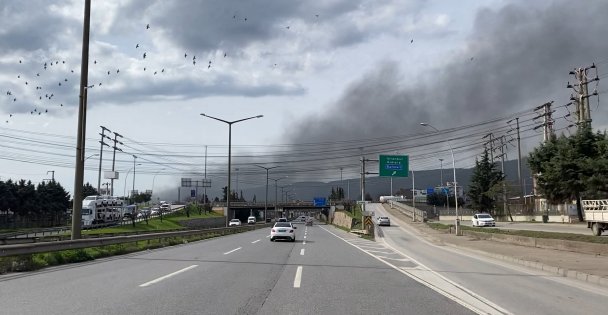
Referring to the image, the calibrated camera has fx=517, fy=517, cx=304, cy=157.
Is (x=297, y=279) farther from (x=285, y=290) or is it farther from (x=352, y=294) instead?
Answer: (x=352, y=294)

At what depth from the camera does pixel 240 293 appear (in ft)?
35.6

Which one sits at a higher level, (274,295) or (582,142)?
(582,142)

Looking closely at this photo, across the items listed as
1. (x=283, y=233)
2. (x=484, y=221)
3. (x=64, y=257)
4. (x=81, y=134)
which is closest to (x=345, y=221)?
(x=484, y=221)

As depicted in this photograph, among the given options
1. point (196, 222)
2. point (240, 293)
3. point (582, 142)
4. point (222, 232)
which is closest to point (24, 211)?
point (196, 222)

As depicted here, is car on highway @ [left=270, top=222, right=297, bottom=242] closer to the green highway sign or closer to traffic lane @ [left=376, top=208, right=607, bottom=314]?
traffic lane @ [left=376, top=208, right=607, bottom=314]

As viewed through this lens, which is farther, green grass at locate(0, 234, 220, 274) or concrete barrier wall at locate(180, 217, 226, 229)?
concrete barrier wall at locate(180, 217, 226, 229)

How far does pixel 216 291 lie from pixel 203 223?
82.7 metres

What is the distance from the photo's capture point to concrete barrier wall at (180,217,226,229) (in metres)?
83.1

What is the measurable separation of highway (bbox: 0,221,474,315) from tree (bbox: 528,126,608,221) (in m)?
35.9

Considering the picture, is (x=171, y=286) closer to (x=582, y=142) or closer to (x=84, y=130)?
(x=84, y=130)

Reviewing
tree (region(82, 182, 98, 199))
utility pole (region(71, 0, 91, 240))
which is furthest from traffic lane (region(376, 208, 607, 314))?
tree (region(82, 182, 98, 199))

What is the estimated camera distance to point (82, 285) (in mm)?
11688

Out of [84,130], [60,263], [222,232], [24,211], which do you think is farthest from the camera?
[24,211]

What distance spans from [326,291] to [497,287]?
4.66 meters
